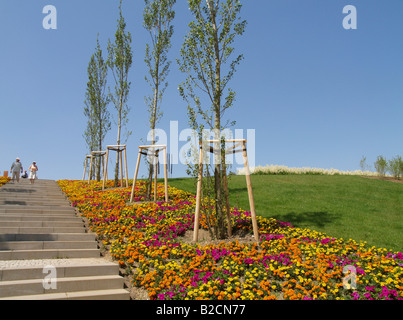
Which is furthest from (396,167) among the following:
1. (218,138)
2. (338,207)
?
(218,138)

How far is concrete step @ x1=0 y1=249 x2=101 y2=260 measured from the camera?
8117 mm

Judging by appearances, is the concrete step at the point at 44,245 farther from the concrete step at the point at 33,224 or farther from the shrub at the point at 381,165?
the shrub at the point at 381,165

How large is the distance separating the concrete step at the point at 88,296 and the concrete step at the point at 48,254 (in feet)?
7.81

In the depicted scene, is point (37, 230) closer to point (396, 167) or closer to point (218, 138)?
point (218, 138)

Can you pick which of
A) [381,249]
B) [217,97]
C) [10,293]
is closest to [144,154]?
[217,97]

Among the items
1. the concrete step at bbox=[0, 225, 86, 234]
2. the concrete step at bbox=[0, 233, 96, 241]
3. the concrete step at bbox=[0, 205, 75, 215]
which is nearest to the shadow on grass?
the concrete step at bbox=[0, 233, 96, 241]

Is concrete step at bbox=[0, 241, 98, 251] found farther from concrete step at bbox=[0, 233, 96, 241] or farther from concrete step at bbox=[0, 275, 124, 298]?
concrete step at bbox=[0, 275, 124, 298]

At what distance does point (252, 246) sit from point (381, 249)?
11.8 feet

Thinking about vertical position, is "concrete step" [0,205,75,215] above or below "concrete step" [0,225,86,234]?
above

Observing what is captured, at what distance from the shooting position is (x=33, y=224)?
1076cm

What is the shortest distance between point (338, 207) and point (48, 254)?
11733 millimetres

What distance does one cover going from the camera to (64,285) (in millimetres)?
6457

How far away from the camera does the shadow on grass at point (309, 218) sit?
1111cm
